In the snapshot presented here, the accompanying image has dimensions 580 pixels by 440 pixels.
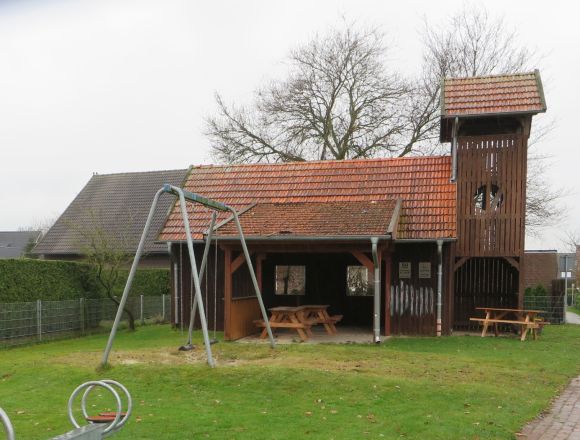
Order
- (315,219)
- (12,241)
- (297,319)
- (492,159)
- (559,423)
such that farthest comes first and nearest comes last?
1. (12,241)
2. (492,159)
3. (315,219)
4. (297,319)
5. (559,423)

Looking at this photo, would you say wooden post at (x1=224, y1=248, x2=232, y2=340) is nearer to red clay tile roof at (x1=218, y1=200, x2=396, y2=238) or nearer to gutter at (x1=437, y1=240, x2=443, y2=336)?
red clay tile roof at (x1=218, y1=200, x2=396, y2=238)

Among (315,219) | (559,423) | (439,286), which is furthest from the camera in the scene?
(439,286)

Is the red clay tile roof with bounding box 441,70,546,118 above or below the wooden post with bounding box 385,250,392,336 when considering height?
above

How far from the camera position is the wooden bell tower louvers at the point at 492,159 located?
1650 cm

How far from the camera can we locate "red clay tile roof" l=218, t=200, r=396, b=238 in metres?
14.6

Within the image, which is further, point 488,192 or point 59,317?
point 59,317

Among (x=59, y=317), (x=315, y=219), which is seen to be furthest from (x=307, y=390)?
(x=59, y=317)

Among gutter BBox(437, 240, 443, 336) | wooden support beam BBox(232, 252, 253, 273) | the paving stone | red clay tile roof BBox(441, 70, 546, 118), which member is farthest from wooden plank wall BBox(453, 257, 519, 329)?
the paving stone

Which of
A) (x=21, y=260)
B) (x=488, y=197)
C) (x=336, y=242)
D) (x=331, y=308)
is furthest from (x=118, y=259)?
(x=488, y=197)

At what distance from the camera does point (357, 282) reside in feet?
61.1

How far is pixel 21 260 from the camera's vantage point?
56.5ft

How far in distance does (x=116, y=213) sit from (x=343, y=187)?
1633 centimetres

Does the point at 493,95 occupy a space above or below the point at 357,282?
above

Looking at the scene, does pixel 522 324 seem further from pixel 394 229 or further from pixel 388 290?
pixel 394 229
